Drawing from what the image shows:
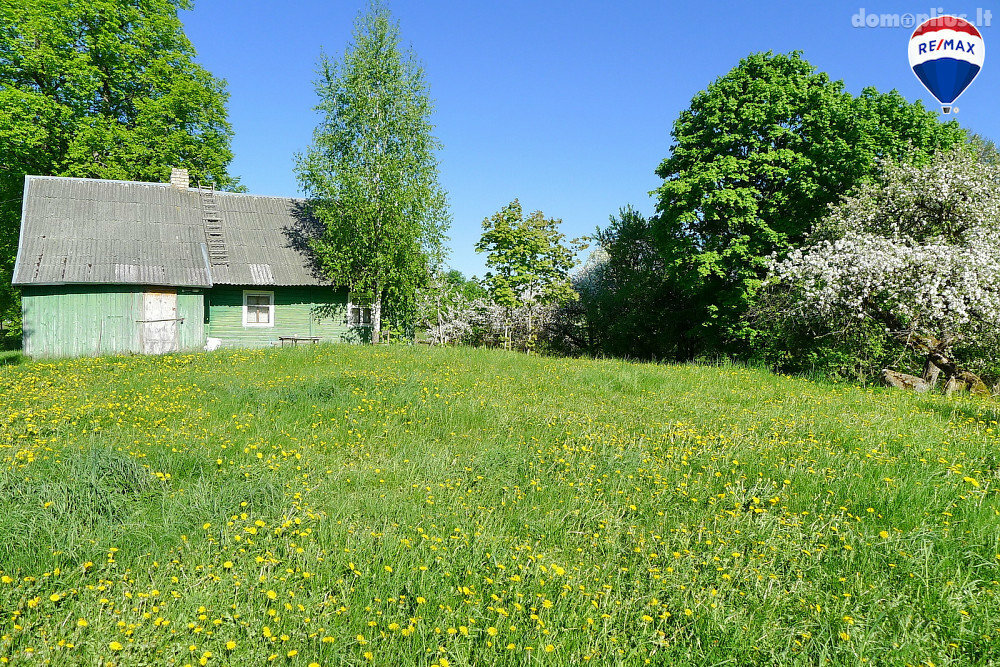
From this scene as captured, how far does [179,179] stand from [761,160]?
24246 mm

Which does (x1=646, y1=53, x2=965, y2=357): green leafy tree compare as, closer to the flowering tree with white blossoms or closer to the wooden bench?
the flowering tree with white blossoms

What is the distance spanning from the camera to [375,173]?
21172 mm

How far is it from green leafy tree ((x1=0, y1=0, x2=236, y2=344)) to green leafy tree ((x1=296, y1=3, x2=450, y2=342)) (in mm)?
9462

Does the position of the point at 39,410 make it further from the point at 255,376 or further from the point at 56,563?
the point at 56,563

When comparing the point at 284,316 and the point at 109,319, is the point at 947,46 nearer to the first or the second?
the point at 284,316

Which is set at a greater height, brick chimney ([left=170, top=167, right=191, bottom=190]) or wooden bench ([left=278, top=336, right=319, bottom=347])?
brick chimney ([left=170, top=167, right=191, bottom=190])

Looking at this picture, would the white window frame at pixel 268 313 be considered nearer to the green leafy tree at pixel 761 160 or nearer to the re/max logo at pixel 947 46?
the green leafy tree at pixel 761 160

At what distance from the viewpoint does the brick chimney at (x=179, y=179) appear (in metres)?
23.5

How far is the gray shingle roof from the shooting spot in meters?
19.3

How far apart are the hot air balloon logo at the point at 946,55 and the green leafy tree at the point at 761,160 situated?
2384 millimetres

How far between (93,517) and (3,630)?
1309 millimetres

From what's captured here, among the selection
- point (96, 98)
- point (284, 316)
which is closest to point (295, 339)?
point (284, 316)

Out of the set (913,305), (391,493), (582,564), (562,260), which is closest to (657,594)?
(582,564)

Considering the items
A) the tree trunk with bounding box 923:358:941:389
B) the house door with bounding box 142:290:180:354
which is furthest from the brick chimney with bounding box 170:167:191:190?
the tree trunk with bounding box 923:358:941:389
